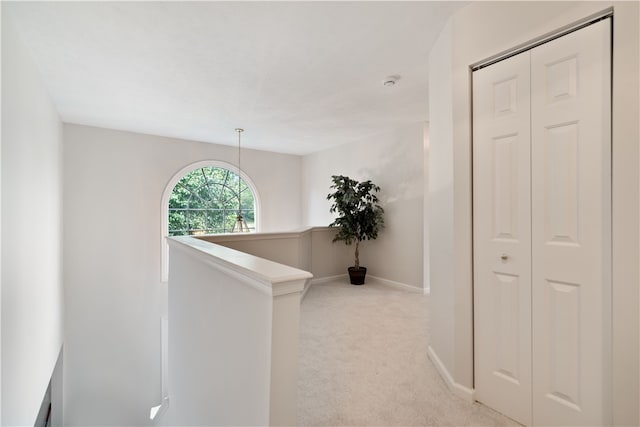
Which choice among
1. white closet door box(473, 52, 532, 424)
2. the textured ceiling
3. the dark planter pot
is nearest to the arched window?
the textured ceiling

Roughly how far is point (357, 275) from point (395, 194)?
1.39 metres

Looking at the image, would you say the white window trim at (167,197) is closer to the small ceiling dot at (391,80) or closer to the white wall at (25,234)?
the white wall at (25,234)

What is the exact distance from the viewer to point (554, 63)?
142 centimetres

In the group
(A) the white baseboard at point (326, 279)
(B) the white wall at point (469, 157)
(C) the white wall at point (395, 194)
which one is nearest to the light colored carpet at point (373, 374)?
(B) the white wall at point (469, 157)

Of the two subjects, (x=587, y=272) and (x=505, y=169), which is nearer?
(x=587, y=272)

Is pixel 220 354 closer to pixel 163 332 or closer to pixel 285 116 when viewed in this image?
pixel 285 116

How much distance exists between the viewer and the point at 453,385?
1.75 meters

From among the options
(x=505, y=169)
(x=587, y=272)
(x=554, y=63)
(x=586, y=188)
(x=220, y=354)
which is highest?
(x=554, y=63)

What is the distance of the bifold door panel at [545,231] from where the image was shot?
1.31 meters

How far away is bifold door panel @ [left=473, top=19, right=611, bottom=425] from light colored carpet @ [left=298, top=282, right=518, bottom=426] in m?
0.28

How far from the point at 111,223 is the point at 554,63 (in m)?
5.46

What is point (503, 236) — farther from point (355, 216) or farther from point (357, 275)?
point (357, 275)

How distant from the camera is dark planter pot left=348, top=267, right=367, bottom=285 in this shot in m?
4.40

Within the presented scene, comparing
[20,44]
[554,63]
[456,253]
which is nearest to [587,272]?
[456,253]
